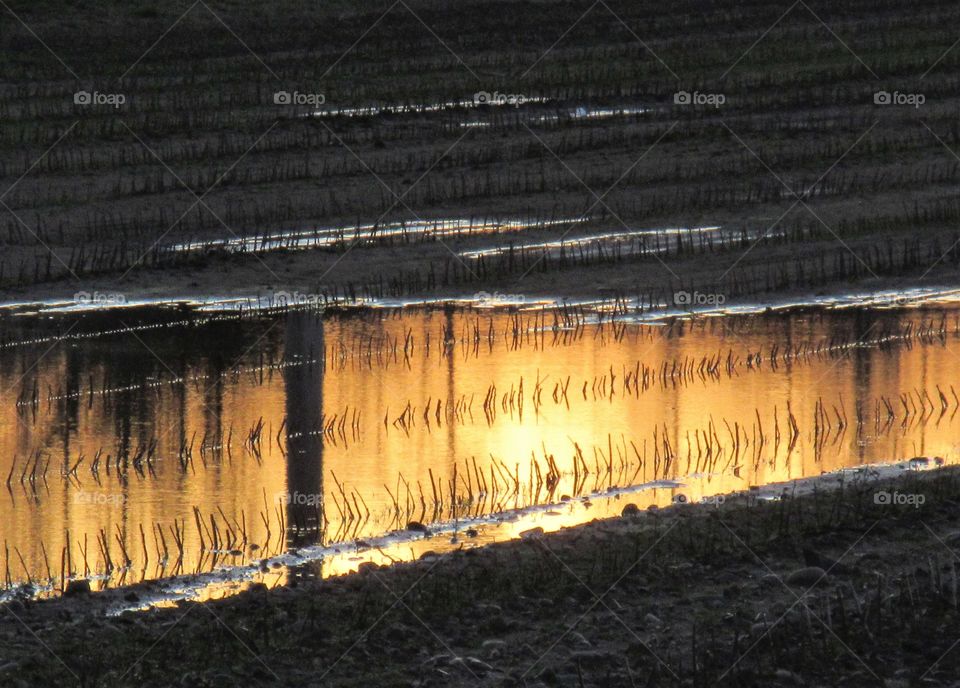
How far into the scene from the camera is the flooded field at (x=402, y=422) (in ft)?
25.0

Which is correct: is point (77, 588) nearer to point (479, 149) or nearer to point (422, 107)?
point (479, 149)

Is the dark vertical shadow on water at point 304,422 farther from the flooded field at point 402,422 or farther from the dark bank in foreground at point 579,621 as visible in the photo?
the dark bank in foreground at point 579,621

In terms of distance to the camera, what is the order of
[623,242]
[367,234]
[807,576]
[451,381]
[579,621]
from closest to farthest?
[579,621] → [807,576] → [451,381] → [623,242] → [367,234]

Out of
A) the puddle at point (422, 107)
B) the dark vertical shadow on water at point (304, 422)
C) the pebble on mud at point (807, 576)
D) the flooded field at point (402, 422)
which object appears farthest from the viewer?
the puddle at point (422, 107)

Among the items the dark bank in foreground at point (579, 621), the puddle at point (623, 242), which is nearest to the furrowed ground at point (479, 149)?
the puddle at point (623, 242)

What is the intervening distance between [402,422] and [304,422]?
57cm

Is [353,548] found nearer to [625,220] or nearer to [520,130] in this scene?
[625,220]

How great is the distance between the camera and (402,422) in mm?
9984

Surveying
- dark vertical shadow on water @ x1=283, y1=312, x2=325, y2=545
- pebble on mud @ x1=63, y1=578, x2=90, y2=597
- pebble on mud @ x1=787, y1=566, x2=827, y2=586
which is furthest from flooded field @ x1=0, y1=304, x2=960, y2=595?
pebble on mud @ x1=787, y1=566, x2=827, y2=586

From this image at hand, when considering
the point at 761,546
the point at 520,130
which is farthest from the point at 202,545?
the point at 520,130

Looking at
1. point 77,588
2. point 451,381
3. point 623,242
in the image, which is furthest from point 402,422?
point 623,242

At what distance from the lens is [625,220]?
17.0m

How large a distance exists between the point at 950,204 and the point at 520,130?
570cm

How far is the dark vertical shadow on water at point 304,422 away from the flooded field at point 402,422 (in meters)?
0.02
